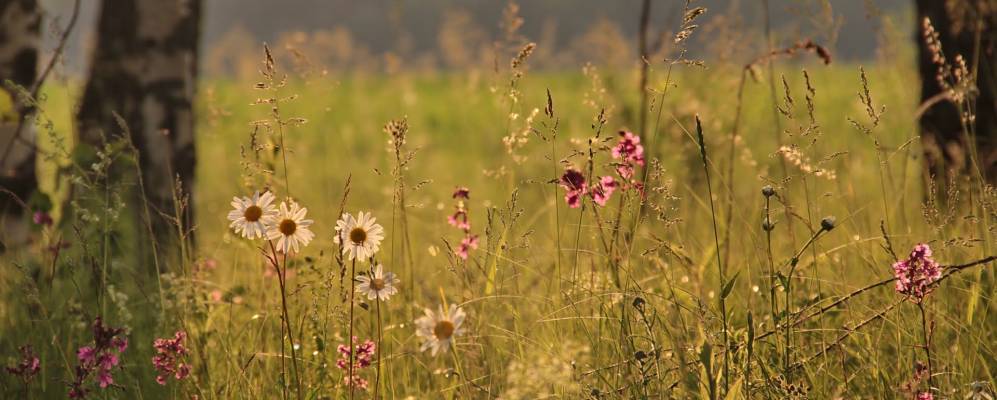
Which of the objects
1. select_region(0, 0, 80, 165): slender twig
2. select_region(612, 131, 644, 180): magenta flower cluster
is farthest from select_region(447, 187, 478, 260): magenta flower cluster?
select_region(0, 0, 80, 165): slender twig

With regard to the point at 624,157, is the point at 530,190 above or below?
above

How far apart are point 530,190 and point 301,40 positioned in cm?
460

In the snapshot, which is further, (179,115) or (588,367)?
(179,115)

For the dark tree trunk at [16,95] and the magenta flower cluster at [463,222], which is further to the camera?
the dark tree trunk at [16,95]

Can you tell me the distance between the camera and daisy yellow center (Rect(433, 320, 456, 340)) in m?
1.98

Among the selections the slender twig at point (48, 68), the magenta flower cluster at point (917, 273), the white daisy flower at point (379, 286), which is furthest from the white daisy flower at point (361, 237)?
the slender twig at point (48, 68)

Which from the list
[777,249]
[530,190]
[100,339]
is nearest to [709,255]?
[777,249]

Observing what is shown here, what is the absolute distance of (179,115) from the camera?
449cm

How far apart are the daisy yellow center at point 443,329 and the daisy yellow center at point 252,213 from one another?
0.45 metres

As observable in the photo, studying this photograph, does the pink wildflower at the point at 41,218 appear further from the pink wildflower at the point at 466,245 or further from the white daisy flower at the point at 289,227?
the white daisy flower at the point at 289,227

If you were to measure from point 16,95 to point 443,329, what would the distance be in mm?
2954

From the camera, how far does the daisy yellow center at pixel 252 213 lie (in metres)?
2.12

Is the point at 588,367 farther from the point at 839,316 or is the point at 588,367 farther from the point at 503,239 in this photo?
the point at 839,316

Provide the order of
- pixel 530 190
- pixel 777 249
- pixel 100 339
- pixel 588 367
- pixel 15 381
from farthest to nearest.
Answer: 1. pixel 530 190
2. pixel 777 249
3. pixel 15 381
4. pixel 588 367
5. pixel 100 339
